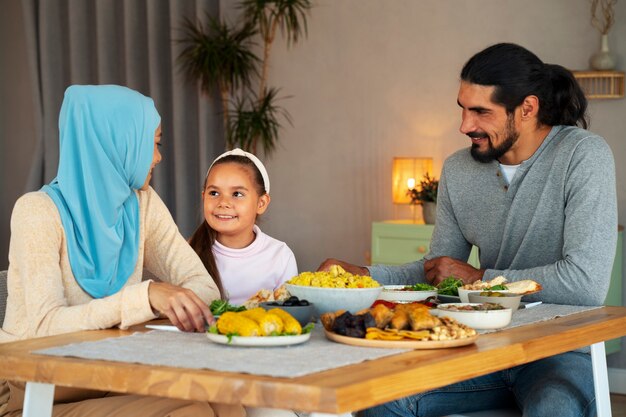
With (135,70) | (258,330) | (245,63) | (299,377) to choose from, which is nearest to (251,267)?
(258,330)

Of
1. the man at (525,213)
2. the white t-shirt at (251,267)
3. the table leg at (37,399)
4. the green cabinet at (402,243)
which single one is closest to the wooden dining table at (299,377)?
the table leg at (37,399)

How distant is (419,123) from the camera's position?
5.79 m

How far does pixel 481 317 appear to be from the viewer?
1916mm

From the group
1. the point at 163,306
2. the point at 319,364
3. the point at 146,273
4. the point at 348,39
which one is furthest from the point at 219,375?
the point at 348,39

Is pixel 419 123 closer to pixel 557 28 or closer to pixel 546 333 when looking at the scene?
pixel 557 28

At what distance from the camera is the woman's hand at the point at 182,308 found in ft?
6.30

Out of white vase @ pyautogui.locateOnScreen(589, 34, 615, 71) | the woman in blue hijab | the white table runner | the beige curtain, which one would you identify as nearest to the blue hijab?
the woman in blue hijab

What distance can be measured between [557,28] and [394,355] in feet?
13.0

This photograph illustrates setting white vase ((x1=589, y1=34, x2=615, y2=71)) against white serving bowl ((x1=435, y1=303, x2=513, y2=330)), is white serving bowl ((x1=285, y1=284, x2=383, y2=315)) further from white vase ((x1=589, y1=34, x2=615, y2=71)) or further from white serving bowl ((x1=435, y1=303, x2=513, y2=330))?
white vase ((x1=589, y1=34, x2=615, y2=71))

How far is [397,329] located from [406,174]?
3.77 m

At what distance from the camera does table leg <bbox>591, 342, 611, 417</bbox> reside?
85.9 inches

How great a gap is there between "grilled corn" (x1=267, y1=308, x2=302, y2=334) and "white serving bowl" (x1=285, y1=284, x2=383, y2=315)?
20 centimetres

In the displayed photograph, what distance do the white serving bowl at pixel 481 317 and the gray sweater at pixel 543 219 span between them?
1.92 feet

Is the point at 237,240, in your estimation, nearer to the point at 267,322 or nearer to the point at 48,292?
the point at 48,292
